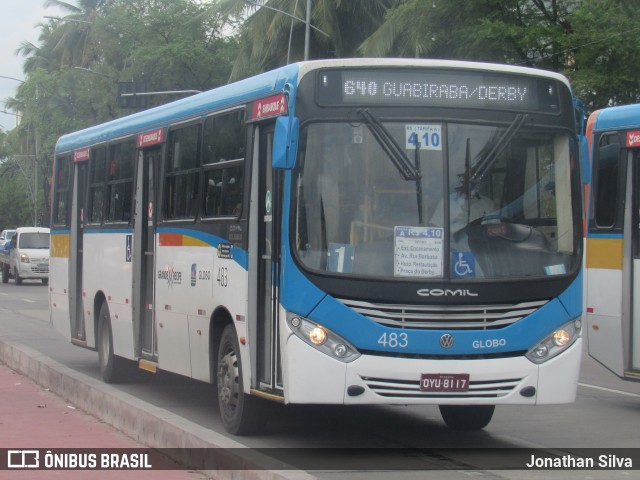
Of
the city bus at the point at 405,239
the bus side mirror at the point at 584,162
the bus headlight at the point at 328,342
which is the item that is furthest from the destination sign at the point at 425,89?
the bus headlight at the point at 328,342

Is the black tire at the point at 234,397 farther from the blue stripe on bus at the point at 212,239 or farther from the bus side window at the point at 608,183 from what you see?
the bus side window at the point at 608,183

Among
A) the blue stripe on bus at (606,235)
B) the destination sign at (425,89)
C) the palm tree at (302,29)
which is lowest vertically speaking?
the blue stripe on bus at (606,235)

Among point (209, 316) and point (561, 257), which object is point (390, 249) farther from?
point (209, 316)

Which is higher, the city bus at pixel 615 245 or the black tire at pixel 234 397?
the city bus at pixel 615 245

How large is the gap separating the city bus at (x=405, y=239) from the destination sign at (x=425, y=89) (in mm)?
11

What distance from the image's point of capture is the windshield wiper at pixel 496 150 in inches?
354

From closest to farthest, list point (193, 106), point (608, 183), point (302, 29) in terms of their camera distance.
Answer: point (193, 106)
point (608, 183)
point (302, 29)

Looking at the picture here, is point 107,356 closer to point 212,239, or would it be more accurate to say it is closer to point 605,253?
point 212,239

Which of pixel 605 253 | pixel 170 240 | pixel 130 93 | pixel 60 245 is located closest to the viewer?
pixel 170 240

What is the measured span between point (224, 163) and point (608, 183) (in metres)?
4.81

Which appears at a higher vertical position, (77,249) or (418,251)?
(418,251)

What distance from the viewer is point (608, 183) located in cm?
1314

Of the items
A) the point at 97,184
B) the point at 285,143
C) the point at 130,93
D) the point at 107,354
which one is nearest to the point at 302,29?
the point at 130,93

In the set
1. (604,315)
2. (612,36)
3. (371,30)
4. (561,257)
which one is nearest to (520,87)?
(561,257)
